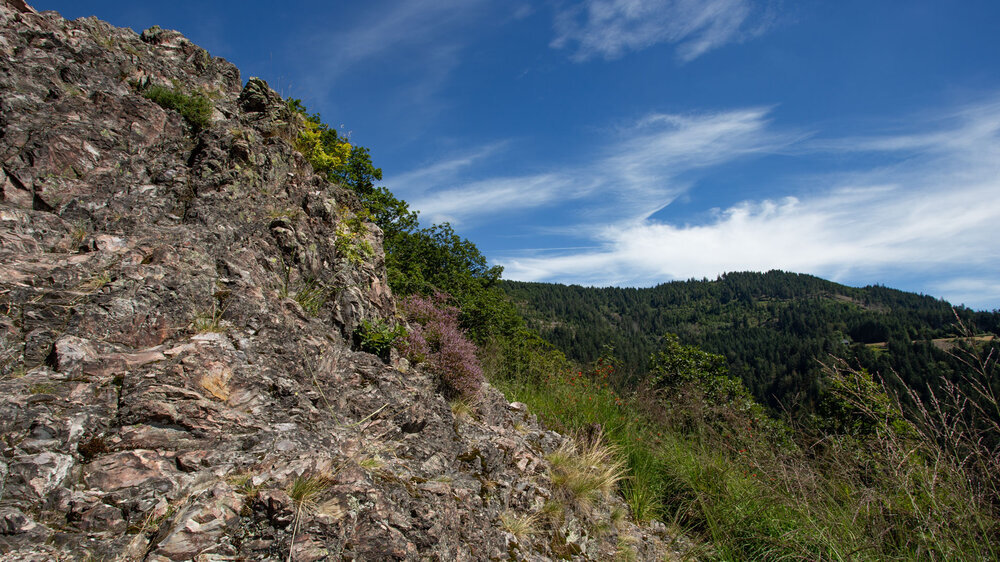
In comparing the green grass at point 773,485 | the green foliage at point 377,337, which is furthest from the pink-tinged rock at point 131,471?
the green grass at point 773,485

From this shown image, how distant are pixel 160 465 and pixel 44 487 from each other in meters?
0.46

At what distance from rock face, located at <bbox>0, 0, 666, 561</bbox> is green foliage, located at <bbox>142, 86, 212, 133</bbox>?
0.10m

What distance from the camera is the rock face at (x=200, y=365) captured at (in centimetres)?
227

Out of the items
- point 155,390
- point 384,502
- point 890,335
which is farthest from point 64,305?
point 890,335

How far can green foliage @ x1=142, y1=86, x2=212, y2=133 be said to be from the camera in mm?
4810

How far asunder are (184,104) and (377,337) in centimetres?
354

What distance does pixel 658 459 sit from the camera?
5.83 m

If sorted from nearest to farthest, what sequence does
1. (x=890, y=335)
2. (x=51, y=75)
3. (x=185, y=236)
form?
1. (x=185, y=236)
2. (x=51, y=75)
3. (x=890, y=335)

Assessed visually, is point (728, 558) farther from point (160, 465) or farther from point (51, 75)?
point (51, 75)

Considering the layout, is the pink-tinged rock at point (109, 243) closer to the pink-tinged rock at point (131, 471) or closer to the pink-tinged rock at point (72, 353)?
the pink-tinged rock at point (72, 353)

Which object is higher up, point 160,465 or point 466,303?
point 466,303

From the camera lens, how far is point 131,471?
2334 mm

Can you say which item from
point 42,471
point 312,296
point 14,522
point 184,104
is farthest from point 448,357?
point 184,104

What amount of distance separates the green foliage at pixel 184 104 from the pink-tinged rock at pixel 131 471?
4039mm
